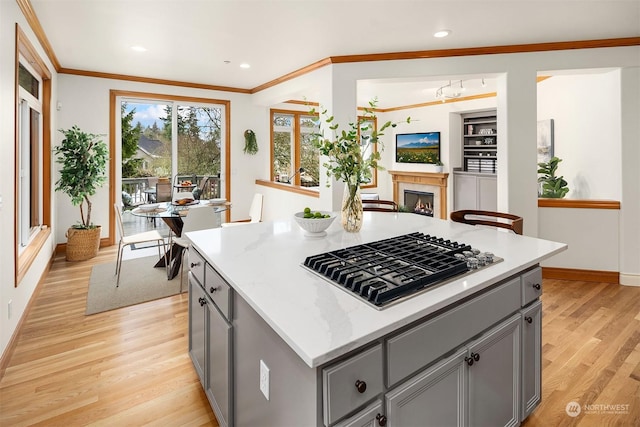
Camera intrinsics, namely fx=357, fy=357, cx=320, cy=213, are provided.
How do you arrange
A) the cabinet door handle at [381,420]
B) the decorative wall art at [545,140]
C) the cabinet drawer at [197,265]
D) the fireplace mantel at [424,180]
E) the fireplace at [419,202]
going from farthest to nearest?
1. the fireplace at [419,202]
2. the fireplace mantel at [424,180]
3. the decorative wall art at [545,140]
4. the cabinet drawer at [197,265]
5. the cabinet door handle at [381,420]

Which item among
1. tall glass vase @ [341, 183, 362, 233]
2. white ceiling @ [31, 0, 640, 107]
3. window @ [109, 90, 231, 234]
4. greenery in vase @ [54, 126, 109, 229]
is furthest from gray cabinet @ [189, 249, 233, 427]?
window @ [109, 90, 231, 234]

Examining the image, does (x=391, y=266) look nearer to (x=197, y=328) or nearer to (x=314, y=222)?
(x=314, y=222)

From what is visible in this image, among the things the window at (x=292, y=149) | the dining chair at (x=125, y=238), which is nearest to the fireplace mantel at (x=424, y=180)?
the window at (x=292, y=149)

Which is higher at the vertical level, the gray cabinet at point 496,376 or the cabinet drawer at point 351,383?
the cabinet drawer at point 351,383

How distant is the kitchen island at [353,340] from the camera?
0.94m

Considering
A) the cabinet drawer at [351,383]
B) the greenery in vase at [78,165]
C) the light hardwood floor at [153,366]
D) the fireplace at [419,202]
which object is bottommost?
the light hardwood floor at [153,366]

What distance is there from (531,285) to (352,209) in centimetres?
94

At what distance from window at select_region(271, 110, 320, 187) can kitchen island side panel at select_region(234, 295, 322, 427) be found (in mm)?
5639

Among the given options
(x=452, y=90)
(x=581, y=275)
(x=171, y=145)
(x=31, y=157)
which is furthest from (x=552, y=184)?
(x=31, y=157)

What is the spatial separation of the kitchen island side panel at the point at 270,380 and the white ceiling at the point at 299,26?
2.64 meters

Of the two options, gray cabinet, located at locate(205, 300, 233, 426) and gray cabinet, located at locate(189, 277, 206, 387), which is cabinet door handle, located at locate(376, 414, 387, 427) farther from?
gray cabinet, located at locate(189, 277, 206, 387)

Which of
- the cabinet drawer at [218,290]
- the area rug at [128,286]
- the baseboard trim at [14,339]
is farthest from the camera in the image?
the area rug at [128,286]

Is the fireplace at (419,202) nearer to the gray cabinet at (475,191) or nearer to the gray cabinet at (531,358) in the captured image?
the gray cabinet at (475,191)

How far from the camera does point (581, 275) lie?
3.88m
